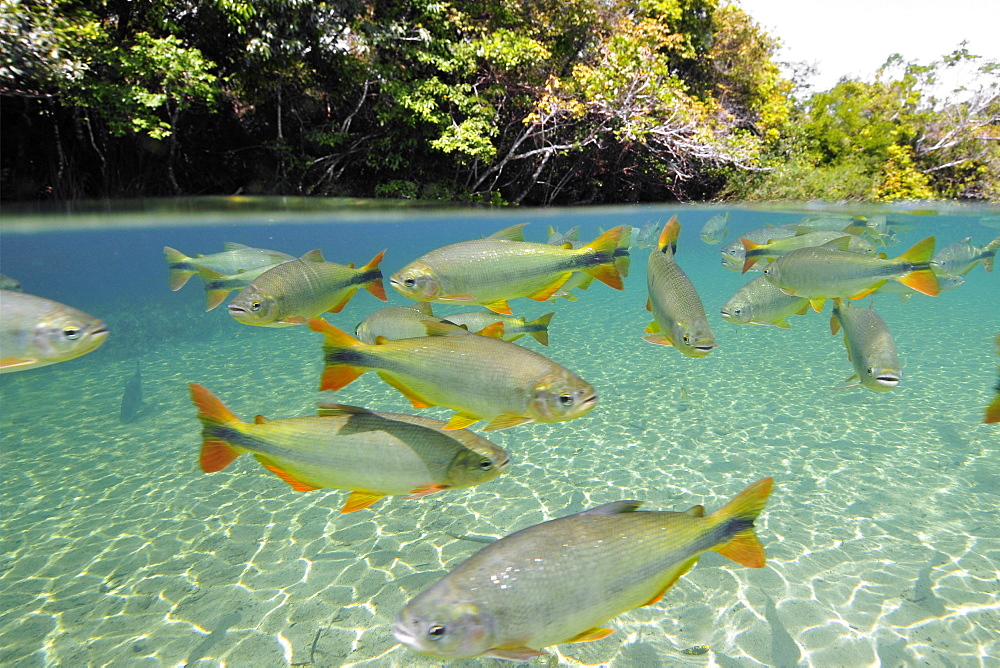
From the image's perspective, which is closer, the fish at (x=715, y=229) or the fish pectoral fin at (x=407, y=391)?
the fish pectoral fin at (x=407, y=391)

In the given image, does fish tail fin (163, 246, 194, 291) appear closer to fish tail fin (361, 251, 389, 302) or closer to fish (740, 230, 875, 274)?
fish tail fin (361, 251, 389, 302)

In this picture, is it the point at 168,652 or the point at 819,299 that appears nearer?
the point at 819,299

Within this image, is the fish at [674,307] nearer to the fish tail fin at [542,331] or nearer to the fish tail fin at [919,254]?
the fish tail fin at [542,331]

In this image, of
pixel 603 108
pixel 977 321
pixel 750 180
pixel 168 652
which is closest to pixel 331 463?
pixel 168 652

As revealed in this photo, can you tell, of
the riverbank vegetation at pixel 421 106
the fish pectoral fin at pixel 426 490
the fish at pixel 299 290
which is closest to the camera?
the fish pectoral fin at pixel 426 490

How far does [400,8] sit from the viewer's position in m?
15.3

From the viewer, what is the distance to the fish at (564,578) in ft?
5.28

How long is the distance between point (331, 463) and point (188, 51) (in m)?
13.7

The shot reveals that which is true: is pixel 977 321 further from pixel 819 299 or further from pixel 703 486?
pixel 819 299

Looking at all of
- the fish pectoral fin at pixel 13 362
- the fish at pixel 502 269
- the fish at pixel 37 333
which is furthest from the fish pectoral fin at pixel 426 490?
the fish pectoral fin at pixel 13 362

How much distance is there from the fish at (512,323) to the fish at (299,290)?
636mm

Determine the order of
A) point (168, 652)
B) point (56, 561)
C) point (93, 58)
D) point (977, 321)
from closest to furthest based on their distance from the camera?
1. point (168, 652)
2. point (56, 561)
3. point (93, 58)
4. point (977, 321)

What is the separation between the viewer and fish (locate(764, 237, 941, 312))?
2930 mm

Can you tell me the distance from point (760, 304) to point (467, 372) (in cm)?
251
